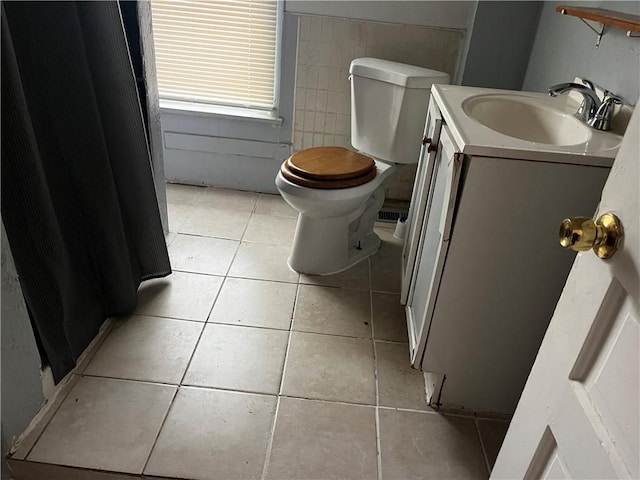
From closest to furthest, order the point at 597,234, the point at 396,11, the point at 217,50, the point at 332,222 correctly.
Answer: the point at 597,234
the point at 332,222
the point at 396,11
the point at 217,50

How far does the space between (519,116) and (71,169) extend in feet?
4.62

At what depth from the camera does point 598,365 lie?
2.37 feet

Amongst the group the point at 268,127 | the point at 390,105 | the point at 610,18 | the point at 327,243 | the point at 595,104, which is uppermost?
the point at 610,18

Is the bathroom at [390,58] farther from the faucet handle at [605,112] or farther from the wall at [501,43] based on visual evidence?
the faucet handle at [605,112]

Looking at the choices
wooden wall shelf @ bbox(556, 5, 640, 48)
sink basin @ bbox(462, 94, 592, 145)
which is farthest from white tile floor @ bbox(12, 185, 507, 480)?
wooden wall shelf @ bbox(556, 5, 640, 48)

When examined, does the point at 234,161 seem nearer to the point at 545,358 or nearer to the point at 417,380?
the point at 417,380

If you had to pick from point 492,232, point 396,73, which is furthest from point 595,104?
point 396,73

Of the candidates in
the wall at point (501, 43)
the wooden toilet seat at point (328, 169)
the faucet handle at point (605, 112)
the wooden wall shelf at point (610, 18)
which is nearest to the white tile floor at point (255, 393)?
the wooden toilet seat at point (328, 169)

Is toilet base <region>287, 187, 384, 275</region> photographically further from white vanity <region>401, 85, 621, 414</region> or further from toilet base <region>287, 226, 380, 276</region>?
white vanity <region>401, 85, 621, 414</region>

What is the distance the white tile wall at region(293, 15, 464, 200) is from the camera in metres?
2.48

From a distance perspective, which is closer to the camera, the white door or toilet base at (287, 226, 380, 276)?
the white door

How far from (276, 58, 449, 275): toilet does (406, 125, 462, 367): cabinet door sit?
0.45 metres

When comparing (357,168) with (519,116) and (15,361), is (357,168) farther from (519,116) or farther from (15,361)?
(15,361)

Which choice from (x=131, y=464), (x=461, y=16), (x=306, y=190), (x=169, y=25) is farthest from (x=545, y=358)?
(x=169, y=25)
